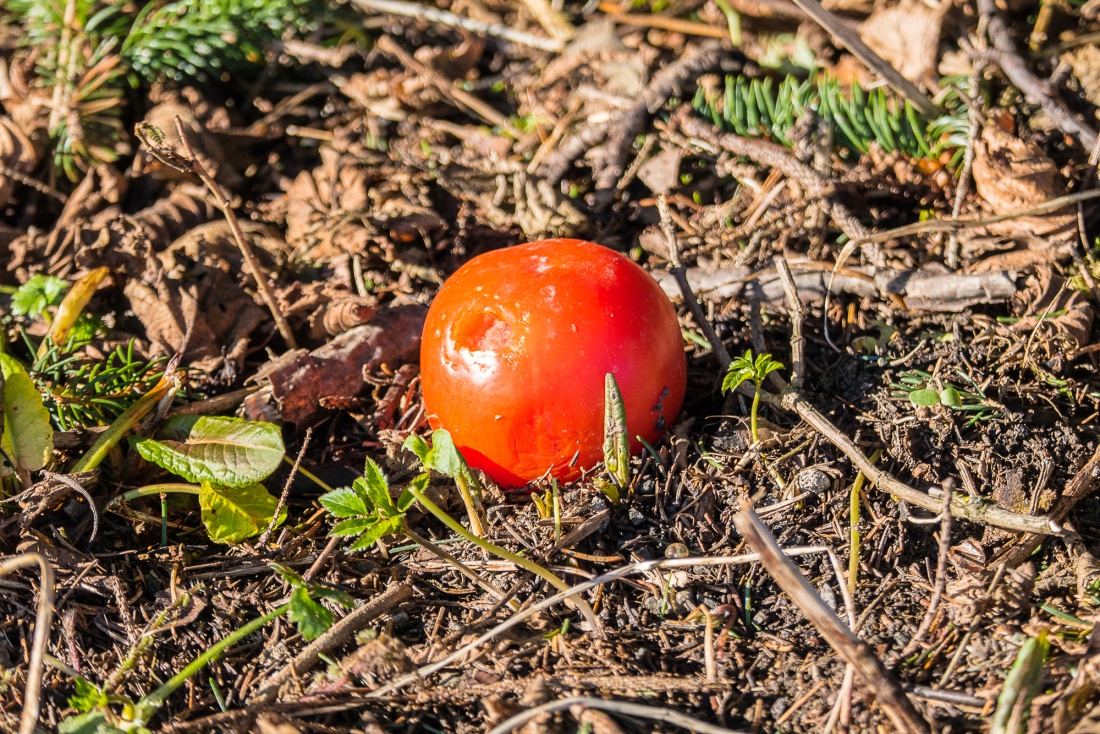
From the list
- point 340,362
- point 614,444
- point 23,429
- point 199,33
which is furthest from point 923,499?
point 199,33

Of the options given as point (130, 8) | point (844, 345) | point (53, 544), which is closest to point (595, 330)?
point (844, 345)

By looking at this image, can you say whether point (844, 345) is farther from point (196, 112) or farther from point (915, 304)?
point (196, 112)

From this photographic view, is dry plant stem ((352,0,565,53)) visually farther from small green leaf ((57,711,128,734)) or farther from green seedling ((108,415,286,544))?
small green leaf ((57,711,128,734))

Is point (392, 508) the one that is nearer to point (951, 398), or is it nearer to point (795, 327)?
point (795, 327)

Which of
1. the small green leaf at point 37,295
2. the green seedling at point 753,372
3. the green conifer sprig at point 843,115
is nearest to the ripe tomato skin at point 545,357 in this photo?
the green seedling at point 753,372

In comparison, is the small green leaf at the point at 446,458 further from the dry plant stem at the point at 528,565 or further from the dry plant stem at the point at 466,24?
the dry plant stem at the point at 466,24

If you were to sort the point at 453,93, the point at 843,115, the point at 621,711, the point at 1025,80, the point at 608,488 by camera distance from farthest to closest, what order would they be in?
the point at 453,93, the point at 843,115, the point at 1025,80, the point at 608,488, the point at 621,711
